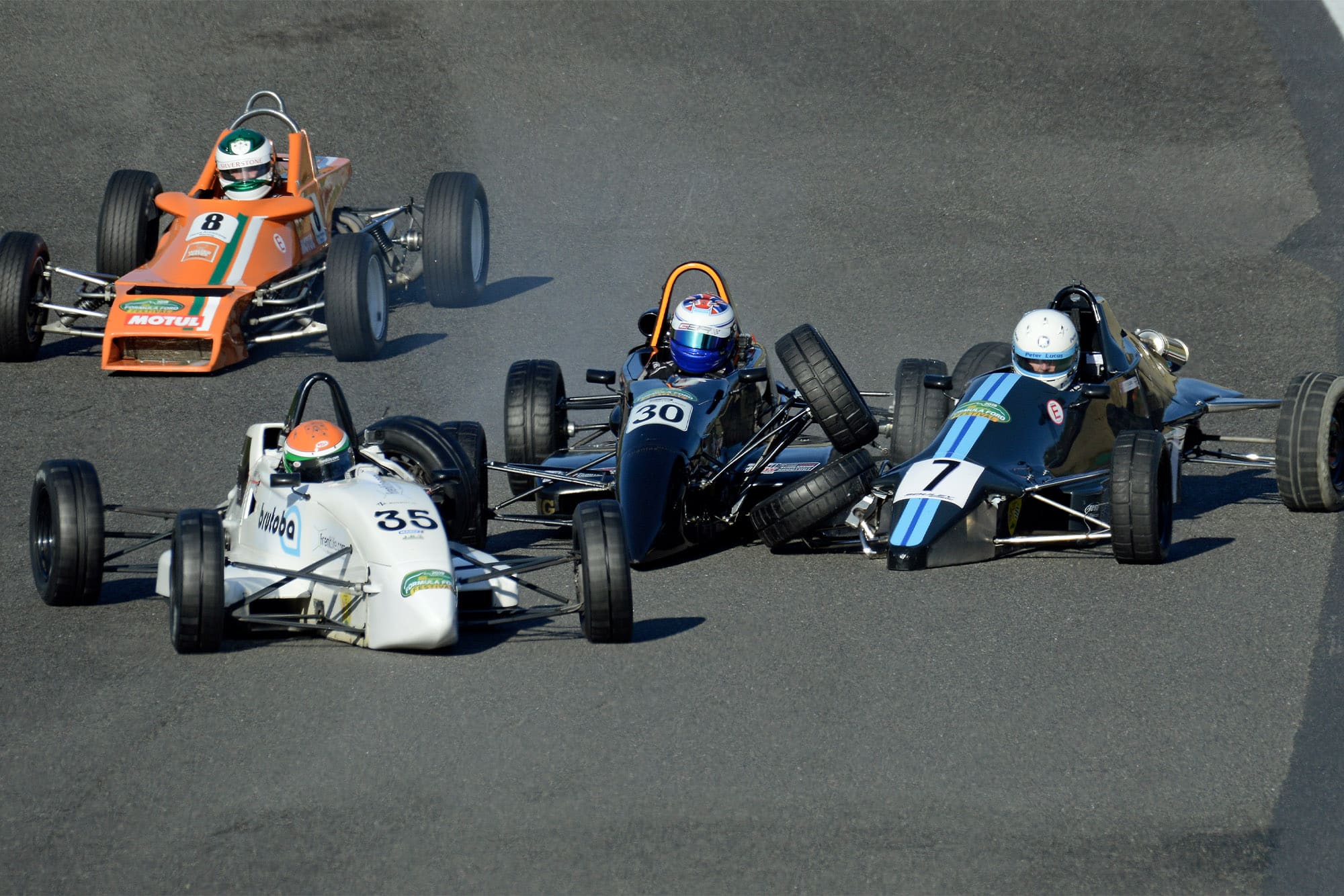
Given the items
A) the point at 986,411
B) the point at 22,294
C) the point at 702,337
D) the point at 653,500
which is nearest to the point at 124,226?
the point at 22,294

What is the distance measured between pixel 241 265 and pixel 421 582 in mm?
9206

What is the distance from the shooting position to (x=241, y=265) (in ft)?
60.7

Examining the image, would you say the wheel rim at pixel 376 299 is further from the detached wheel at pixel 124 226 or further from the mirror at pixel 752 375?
the mirror at pixel 752 375

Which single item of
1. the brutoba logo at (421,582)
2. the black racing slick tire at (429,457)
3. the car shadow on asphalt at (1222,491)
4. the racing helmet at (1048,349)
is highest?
the racing helmet at (1048,349)

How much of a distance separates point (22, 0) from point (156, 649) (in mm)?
21568

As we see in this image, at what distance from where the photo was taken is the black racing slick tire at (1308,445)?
1318 cm

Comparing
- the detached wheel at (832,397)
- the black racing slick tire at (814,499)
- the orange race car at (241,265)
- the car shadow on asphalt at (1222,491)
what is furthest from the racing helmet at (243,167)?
the car shadow on asphalt at (1222,491)

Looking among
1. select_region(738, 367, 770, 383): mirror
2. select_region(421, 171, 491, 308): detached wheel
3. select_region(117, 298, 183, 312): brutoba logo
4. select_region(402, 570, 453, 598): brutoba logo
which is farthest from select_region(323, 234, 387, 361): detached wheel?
select_region(402, 570, 453, 598): brutoba logo

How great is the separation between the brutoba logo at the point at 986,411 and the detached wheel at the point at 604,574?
11.4 feet

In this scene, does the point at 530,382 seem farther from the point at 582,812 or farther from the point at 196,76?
the point at 196,76

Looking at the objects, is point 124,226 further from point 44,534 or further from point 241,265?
point 44,534

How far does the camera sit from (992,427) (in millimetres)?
12680

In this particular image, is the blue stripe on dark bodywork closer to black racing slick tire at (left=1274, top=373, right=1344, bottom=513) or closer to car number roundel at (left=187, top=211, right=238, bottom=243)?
black racing slick tire at (left=1274, top=373, right=1344, bottom=513)

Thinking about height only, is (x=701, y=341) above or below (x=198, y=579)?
above
